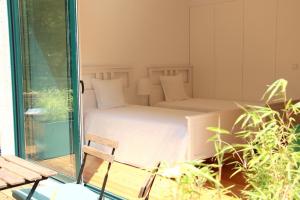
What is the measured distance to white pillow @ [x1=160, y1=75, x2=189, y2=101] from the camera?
19.0ft

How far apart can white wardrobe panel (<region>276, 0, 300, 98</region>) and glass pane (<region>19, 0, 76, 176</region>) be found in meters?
3.41

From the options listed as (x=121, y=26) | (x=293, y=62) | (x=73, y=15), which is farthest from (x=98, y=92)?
(x=293, y=62)

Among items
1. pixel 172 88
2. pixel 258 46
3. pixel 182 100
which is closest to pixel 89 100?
pixel 172 88

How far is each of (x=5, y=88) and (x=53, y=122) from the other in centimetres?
87

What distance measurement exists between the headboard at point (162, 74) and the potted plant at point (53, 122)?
91.7 inches

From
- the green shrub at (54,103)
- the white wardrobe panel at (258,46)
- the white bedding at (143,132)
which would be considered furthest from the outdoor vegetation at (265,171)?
the white wardrobe panel at (258,46)

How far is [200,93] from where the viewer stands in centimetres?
645

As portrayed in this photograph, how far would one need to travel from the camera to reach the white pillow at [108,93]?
16.0 feet

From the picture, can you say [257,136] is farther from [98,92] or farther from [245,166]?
[98,92]

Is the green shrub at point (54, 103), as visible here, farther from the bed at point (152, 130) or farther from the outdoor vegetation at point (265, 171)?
the outdoor vegetation at point (265, 171)

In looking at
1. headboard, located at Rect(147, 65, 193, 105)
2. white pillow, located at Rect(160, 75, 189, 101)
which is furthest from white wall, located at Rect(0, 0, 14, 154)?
white pillow, located at Rect(160, 75, 189, 101)

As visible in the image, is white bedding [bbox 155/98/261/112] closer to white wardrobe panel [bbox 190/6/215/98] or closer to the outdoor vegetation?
white wardrobe panel [bbox 190/6/215/98]

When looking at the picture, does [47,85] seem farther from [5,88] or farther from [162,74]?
[162,74]

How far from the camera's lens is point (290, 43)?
5141 millimetres
